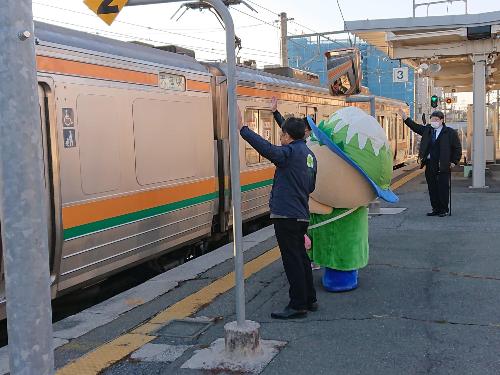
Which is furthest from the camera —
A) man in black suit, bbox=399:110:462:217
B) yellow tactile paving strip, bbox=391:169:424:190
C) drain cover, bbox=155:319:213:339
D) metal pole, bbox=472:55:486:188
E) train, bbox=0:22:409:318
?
yellow tactile paving strip, bbox=391:169:424:190

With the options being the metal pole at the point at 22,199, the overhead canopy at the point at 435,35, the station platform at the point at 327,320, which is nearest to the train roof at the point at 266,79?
the overhead canopy at the point at 435,35

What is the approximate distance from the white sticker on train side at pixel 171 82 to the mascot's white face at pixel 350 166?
2.30m

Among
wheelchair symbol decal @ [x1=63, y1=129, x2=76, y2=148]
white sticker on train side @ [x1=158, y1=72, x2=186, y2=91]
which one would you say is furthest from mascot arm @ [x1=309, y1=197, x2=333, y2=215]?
white sticker on train side @ [x1=158, y1=72, x2=186, y2=91]

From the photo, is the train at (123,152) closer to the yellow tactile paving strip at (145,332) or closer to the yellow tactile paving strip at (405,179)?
the yellow tactile paving strip at (145,332)

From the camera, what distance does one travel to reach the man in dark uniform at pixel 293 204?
14.8 ft

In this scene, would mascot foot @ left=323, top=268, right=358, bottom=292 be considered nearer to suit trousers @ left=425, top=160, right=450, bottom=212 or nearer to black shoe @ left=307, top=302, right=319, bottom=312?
black shoe @ left=307, top=302, right=319, bottom=312

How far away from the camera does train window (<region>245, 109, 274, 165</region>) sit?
9172mm

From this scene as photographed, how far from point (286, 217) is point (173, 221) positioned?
258 cm

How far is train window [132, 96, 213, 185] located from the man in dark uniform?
2016mm

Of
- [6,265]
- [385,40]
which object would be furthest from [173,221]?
[385,40]

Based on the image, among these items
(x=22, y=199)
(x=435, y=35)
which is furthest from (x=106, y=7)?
(x=435, y=35)

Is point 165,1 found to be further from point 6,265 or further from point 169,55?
point 169,55

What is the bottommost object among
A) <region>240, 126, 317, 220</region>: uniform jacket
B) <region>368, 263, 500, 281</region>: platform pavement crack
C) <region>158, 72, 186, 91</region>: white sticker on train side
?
<region>368, 263, 500, 281</region>: platform pavement crack

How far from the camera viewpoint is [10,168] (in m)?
2.12
